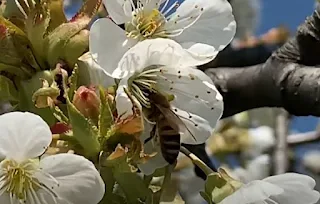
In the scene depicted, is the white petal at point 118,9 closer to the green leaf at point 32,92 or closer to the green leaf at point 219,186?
the green leaf at point 32,92

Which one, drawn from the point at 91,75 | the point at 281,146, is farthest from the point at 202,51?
the point at 281,146

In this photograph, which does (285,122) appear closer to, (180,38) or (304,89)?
(304,89)

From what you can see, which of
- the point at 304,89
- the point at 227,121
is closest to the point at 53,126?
the point at 304,89

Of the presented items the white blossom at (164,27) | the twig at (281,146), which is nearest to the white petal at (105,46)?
the white blossom at (164,27)

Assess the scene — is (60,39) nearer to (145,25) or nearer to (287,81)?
(145,25)

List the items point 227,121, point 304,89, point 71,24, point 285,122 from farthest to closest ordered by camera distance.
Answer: point 227,121 → point 285,122 → point 304,89 → point 71,24

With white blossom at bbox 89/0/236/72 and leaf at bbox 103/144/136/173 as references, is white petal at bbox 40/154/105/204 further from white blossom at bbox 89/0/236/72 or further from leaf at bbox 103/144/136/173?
white blossom at bbox 89/0/236/72
